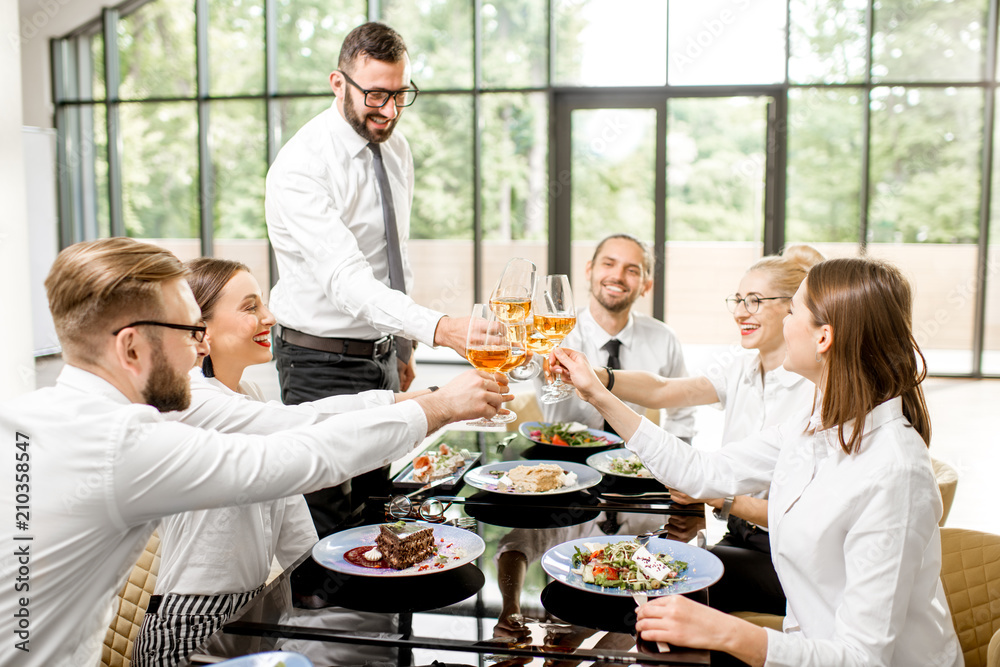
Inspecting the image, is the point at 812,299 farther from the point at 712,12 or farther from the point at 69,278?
the point at 712,12

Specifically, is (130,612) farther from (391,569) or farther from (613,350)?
(613,350)

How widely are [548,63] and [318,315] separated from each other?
5.87 metres

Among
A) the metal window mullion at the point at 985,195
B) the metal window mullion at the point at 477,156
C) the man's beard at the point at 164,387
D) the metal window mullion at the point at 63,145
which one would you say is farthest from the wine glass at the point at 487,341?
the metal window mullion at the point at 63,145

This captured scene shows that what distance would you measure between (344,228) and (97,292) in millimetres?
1342

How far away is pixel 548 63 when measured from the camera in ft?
26.2

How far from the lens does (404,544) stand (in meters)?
1.59

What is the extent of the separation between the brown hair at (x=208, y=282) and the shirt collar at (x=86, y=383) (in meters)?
0.74

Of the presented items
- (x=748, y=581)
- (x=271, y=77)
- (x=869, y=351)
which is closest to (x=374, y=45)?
(x=869, y=351)

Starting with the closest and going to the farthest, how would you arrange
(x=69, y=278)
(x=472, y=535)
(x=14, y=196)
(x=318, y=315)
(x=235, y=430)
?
1. (x=69, y=278)
2. (x=472, y=535)
3. (x=235, y=430)
4. (x=318, y=315)
5. (x=14, y=196)

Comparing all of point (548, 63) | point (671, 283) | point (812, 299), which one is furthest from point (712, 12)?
point (812, 299)

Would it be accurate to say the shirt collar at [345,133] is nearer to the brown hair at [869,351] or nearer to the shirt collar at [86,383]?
the shirt collar at [86,383]

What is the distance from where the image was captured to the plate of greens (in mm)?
2689

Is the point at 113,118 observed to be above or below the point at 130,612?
above

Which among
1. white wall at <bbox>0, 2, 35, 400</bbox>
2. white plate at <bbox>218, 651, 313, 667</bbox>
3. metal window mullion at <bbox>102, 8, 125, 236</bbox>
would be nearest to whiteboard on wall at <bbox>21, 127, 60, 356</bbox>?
metal window mullion at <bbox>102, 8, 125, 236</bbox>
